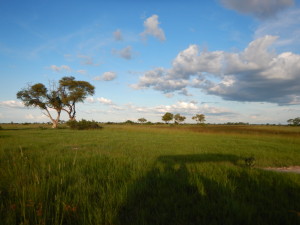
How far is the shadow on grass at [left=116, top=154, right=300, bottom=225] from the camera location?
7.86ft

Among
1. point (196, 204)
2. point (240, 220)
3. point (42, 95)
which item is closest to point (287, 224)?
point (240, 220)

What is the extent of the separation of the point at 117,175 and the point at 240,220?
2.96 metres

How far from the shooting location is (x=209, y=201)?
9.51 feet

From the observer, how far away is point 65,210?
8.11 feet

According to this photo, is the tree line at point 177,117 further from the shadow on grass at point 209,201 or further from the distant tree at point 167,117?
the shadow on grass at point 209,201

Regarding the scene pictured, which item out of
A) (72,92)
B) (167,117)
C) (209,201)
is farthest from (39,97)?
(167,117)

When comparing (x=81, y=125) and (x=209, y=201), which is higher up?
(x=81, y=125)

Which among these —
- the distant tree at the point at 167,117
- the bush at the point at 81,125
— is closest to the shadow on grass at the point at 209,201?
the bush at the point at 81,125

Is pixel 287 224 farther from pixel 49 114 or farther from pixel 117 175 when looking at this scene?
pixel 49 114

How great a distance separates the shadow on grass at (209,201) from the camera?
2396 millimetres

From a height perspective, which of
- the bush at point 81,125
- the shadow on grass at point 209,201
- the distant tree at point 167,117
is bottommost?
the shadow on grass at point 209,201

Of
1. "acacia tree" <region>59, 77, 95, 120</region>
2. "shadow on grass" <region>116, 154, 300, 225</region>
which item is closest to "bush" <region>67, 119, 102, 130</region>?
"acacia tree" <region>59, 77, 95, 120</region>

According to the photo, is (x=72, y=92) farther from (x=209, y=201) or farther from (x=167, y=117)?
(x=167, y=117)

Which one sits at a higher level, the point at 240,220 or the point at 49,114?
the point at 49,114
